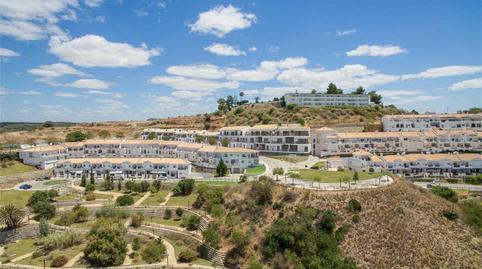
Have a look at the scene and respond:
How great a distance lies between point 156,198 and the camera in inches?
2327

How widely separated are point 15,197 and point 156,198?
24.2 meters

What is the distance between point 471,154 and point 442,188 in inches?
936

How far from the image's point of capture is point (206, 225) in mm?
49656

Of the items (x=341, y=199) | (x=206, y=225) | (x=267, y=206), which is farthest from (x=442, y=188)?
(x=206, y=225)

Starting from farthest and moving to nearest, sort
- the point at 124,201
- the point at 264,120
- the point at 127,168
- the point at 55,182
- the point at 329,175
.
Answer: the point at 264,120 → the point at 127,168 → the point at 55,182 → the point at 329,175 → the point at 124,201

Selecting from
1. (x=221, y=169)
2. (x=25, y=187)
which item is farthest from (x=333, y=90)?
(x=25, y=187)

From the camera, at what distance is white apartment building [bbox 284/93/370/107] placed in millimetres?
119312

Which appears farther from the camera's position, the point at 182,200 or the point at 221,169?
the point at 221,169

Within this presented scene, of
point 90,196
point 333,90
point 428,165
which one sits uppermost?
point 333,90

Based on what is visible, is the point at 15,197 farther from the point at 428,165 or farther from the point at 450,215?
the point at 428,165

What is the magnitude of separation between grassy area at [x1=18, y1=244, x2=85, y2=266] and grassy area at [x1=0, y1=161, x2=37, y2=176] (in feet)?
111

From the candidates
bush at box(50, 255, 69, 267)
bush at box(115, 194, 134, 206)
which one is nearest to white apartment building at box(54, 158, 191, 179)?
bush at box(115, 194, 134, 206)

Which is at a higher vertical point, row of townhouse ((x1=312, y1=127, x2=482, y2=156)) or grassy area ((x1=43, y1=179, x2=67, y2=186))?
row of townhouse ((x1=312, y1=127, x2=482, y2=156))

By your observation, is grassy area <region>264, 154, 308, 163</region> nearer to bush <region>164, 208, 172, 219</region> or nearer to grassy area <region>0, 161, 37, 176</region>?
bush <region>164, 208, 172, 219</region>
